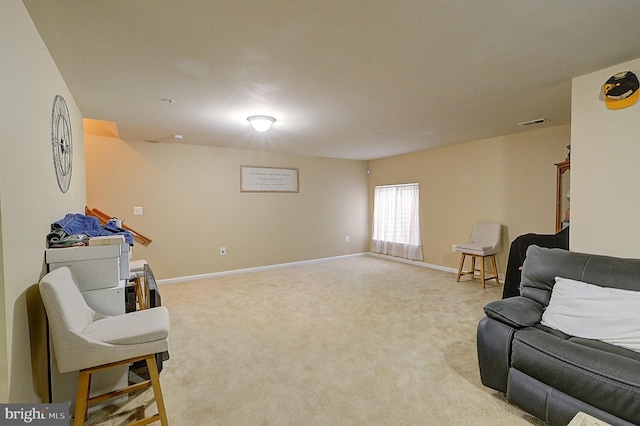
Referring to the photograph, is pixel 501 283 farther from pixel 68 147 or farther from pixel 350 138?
pixel 68 147

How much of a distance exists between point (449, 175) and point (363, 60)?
12.2ft

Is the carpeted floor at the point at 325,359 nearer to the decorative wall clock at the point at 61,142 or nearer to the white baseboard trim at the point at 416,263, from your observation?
the white baseboard trim at the point at 416,263

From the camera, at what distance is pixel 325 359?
2.40 metres

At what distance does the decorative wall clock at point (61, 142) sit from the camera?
199cm

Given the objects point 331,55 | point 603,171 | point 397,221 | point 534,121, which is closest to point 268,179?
point 397,221

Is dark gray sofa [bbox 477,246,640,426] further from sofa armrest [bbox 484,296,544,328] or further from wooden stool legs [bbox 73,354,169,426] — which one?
wooden stool legs [bbox 73,354,169,426]

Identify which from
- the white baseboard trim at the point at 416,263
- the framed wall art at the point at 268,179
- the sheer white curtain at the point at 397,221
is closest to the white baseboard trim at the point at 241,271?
the white baseboard trim at the point at 416,263

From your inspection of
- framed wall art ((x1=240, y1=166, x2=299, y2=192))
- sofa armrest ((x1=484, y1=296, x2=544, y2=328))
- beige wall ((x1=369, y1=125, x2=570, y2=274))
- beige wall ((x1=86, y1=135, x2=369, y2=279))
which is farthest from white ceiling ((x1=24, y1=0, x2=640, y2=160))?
framed wall art ((x1=240, y1=166, x2=299, y2=192))

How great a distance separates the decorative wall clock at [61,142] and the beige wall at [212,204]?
1.95 m

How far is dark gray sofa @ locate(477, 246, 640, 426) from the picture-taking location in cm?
142

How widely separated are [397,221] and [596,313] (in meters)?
4.45

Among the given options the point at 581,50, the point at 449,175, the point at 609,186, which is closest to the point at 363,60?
the point at 581,50

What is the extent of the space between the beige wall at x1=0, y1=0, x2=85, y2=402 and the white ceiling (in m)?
0.25

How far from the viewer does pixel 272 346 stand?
8.66 ft
